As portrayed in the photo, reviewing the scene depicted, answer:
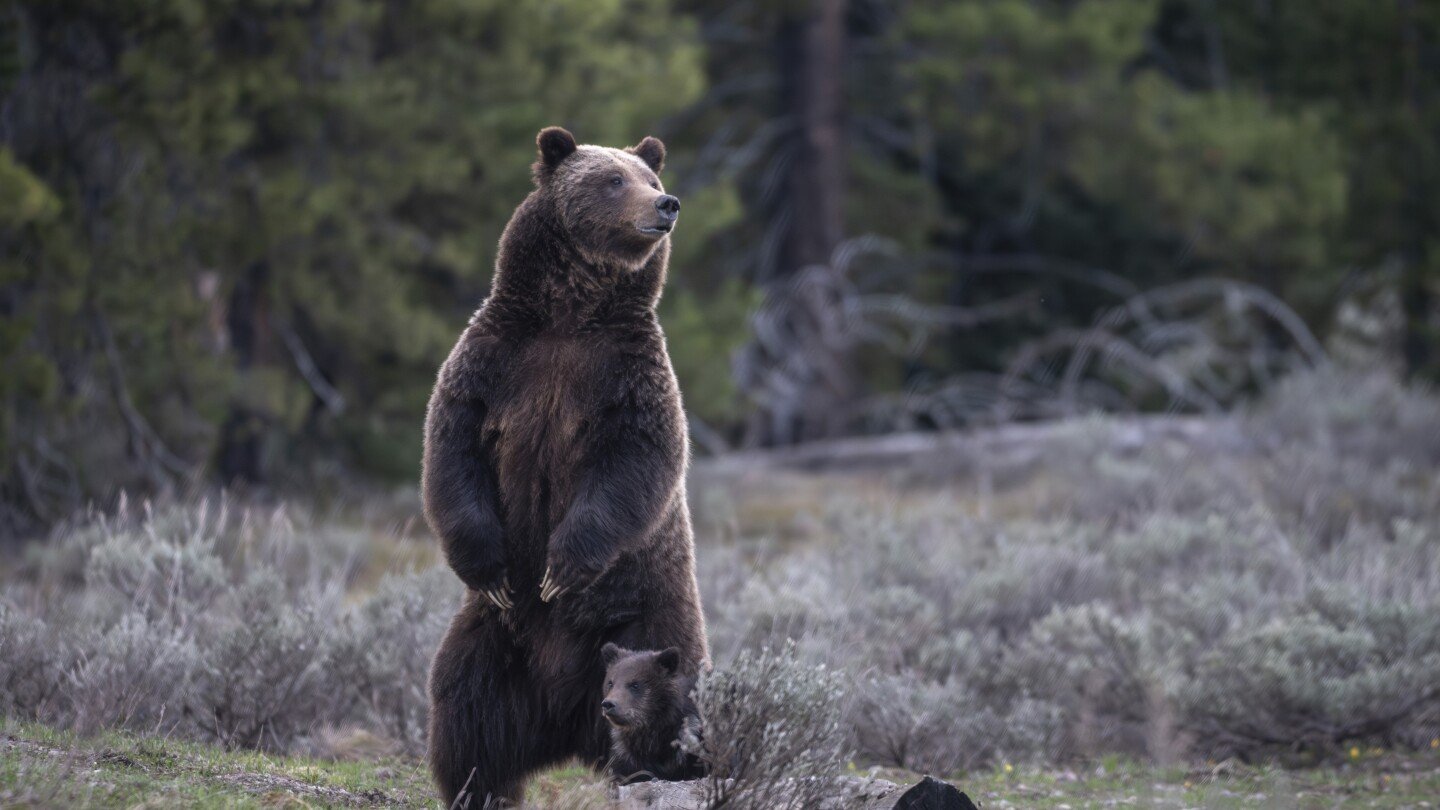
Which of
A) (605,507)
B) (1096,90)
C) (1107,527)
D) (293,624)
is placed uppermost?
(1096,90)

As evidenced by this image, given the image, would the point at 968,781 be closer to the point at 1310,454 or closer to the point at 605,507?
the point at 605,507

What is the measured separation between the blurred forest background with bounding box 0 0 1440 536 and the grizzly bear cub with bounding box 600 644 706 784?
19.4 ft

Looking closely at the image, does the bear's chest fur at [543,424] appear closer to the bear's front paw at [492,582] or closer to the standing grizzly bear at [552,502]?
the standing grizzly bear at [552,502]

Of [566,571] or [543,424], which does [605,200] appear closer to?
[543,424]

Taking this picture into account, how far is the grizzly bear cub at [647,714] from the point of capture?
4531 millimetres

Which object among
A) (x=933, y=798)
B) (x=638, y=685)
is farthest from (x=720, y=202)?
(x=933, y=798)

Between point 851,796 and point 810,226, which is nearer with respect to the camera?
point 851,796

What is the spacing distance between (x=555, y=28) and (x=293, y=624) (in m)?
7.67

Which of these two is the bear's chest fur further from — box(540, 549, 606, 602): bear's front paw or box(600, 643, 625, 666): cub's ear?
box(600, 643, 625, 666): cub's ear

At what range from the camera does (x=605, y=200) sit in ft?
16.5

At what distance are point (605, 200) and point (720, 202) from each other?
9785mm

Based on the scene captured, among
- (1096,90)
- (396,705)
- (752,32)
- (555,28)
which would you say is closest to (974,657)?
(396,705)

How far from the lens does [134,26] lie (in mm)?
10430

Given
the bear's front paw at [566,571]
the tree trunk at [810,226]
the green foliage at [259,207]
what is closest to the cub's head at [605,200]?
the bear's front paw at [566,571]
